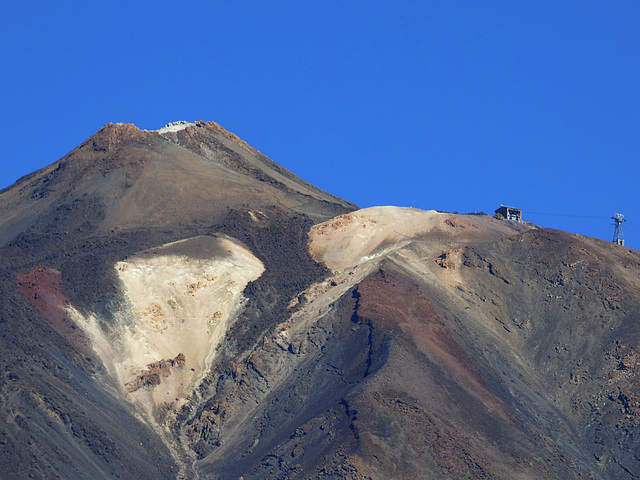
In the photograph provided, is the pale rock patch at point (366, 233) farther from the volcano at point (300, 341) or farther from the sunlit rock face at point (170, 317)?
the sunlit rock face at point (170, 317)

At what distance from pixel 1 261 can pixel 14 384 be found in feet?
90.8

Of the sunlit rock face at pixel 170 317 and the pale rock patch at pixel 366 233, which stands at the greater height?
the pale rock patch at pixel 366 233

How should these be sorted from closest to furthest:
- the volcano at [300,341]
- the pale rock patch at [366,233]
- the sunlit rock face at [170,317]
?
the volcano at [300,341]
the sunlit rock face at [170,317]
the pale rock patch at [366,233]

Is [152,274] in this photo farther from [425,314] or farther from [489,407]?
[489,407]

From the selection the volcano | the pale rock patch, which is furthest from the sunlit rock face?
the pale rock patch

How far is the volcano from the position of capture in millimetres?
75750

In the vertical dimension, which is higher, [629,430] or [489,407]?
[629,430]

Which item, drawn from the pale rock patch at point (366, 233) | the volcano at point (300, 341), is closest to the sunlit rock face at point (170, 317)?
the volcano at point (300, 341)

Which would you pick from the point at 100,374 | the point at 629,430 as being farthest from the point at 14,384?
the point at 629,430

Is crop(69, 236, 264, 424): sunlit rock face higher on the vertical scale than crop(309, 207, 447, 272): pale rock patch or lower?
lower

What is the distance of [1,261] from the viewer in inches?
3969

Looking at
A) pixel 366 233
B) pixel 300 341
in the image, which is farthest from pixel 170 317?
pixel 366 233

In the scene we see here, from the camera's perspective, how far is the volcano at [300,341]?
75.8 metres

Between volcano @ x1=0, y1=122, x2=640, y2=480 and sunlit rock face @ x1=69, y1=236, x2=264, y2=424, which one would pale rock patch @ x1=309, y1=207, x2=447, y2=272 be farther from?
sunlit rock face @ x1=69, y1=236, x2=264, y2=424
